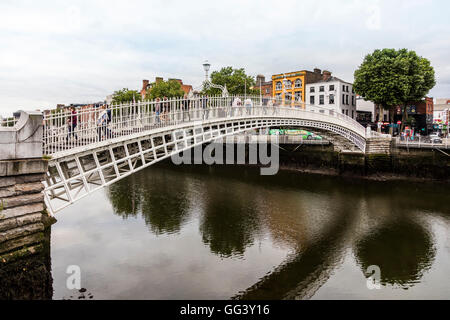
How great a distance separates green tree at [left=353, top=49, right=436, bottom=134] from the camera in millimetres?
27859

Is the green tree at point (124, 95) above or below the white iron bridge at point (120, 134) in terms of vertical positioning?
above

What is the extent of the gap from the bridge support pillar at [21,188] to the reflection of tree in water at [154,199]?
5.70 m

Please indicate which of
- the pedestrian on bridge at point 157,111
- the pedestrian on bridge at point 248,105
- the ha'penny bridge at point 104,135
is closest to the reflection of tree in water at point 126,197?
the ha'penny bridge at point 104,135

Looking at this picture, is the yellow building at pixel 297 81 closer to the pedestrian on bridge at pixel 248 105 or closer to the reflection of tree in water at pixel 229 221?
the reflection of tree in water at pixel 229 221

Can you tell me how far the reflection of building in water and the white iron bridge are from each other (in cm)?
122

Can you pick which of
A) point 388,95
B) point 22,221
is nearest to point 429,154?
point 388,95

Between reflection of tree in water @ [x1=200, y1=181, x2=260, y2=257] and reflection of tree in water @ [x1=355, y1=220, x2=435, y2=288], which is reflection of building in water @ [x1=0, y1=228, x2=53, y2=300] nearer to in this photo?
reflection of tree in water @ [x1=200, y1=181, x2=260, y2=257]

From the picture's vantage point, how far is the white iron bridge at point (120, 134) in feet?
25.0

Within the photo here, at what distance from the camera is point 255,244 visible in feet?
34.6

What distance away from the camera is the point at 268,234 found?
1136cm

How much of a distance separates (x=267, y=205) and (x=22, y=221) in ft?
35.9

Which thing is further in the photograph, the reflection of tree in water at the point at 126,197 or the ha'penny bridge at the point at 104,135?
the reflection of tree in water at the point at 126,197

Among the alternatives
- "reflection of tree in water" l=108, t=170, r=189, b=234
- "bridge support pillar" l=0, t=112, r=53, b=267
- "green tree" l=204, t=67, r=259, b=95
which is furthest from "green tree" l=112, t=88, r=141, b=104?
"bridge support pillar" l=0, t=112, r=53, b=267

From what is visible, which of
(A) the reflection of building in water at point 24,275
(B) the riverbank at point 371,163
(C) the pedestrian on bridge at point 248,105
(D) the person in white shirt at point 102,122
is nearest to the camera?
(A) the reflection of building in water at point 24,275
